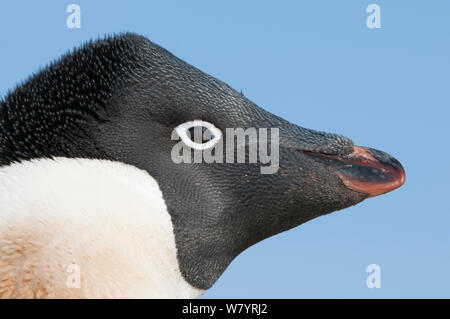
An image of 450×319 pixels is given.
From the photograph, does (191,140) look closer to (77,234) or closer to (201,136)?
(201,136)

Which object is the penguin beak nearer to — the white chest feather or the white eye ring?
the white eye ring

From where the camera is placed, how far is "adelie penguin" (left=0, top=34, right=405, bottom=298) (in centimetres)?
340

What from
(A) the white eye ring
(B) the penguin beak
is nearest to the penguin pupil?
(A) the white eye ring

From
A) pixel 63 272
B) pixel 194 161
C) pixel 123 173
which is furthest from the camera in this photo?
pixel 194 161

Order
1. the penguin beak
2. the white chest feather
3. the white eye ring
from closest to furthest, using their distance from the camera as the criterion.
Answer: the white chest feather → the white eye ring → the penguin beak

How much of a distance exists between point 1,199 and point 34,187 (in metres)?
0.17

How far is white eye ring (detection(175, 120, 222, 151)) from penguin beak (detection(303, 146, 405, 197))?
591 mm

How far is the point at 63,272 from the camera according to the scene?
11.1 feet

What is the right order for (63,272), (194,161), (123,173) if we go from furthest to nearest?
1. (194,161)
2. (123,173)
3. (63,272)

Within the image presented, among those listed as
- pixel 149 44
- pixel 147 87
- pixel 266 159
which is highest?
pixel 149 44

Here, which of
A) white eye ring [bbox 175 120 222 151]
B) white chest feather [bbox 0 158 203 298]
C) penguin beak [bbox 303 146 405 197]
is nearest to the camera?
white chest feather [bbox 0 158 203 298]

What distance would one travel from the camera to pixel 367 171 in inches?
163
